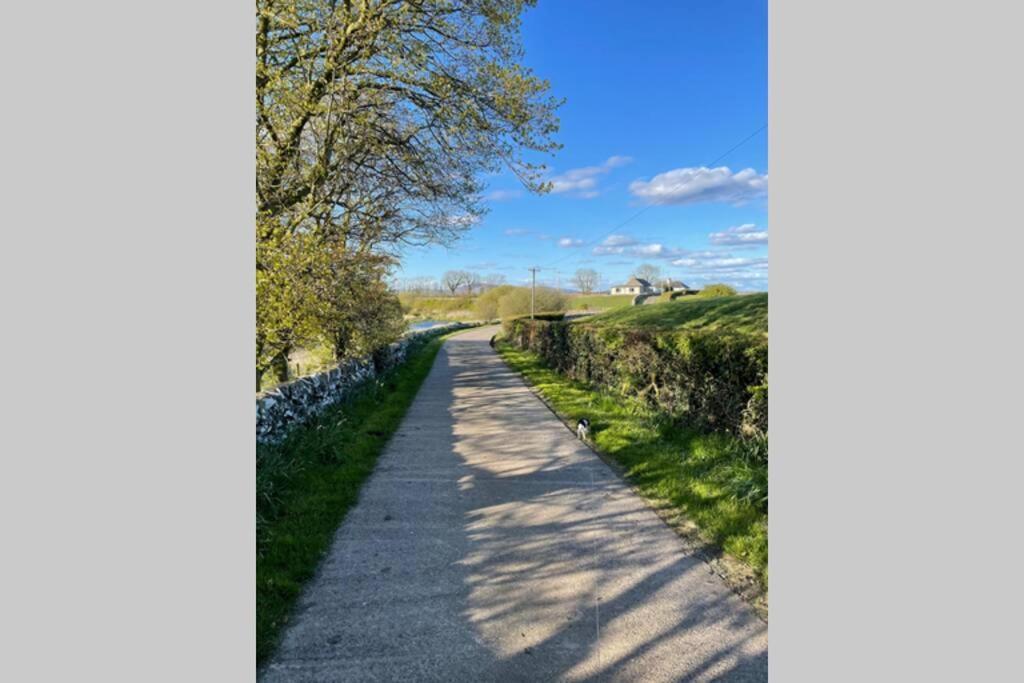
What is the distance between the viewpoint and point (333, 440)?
6059mm

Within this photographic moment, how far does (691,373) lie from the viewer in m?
6.69

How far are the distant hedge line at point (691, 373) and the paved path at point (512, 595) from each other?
1.76 meters

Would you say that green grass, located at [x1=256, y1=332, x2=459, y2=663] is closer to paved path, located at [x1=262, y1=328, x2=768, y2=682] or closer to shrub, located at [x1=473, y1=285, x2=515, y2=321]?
paved path, located at [x1=262, y1=328, x2=768, y2=682]

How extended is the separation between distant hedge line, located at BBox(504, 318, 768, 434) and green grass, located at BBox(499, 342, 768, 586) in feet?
0.88

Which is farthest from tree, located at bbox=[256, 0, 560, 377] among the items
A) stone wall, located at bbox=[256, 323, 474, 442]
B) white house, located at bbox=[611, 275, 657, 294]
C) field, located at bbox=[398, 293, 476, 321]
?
white house, located at bbox=[611, 275, 657, 294]

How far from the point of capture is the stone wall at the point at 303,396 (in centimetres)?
540

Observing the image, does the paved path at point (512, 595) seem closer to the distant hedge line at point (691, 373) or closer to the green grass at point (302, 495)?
the green grass at point (302, 495)

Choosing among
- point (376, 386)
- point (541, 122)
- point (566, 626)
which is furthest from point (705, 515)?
point (376, 386)

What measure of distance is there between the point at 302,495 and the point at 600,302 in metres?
64.1

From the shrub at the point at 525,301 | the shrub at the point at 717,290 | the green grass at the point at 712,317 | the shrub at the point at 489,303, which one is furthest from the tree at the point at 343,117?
the shrub at the point at 489,303

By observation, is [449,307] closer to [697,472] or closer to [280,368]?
[280,368]

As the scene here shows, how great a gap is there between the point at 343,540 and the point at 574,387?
8271 mm

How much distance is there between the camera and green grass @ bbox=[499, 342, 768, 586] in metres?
3.80

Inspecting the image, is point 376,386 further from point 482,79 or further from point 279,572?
point 279,572
